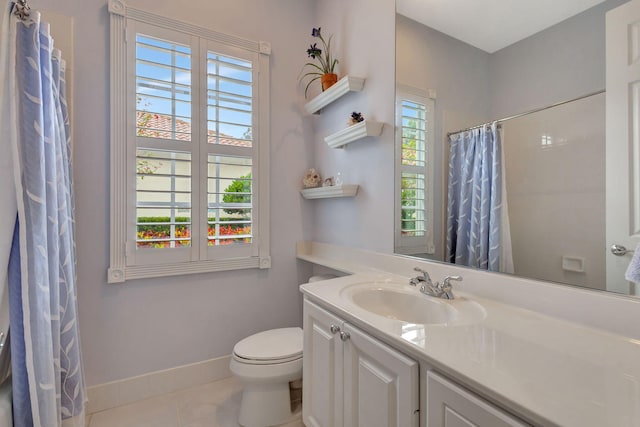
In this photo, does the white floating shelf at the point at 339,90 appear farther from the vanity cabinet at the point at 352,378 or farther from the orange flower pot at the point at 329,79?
the vanity cabinet at the point at 352,378

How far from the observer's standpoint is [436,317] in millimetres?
1133

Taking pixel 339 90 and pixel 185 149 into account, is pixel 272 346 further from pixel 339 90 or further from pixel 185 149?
pixel 339 90

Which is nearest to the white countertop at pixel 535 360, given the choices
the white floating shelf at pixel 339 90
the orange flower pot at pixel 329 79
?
the white floating shelf at pixel 339 90

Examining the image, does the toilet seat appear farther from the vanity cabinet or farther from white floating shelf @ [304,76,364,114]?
white floating shelf @ [304,76,364,114]

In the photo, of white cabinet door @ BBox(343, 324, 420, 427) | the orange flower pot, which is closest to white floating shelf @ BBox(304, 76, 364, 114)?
the orange flower pot

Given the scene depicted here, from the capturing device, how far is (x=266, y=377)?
4.78ft

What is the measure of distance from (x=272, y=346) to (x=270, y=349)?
0.12ft

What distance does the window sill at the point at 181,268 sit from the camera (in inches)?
Result: 67.0

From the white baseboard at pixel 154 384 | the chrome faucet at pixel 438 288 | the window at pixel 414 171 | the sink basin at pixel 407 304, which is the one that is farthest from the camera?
the white baseboard at pixel 154 384

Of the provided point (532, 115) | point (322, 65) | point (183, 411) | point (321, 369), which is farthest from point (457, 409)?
point (322, 65)

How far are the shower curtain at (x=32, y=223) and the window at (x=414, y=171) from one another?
1.52 metres

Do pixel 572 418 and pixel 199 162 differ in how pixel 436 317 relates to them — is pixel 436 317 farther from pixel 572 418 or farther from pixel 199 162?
pixel 199 162

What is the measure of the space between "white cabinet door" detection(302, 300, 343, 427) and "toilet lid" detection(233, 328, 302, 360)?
8.5 inches

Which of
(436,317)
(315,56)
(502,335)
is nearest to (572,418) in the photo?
(502,335)
